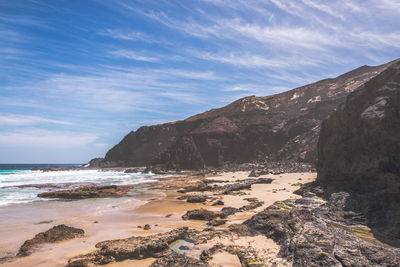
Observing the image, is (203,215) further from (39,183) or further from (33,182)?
(33,182)

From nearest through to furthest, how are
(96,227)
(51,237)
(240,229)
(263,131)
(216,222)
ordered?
(240,229), (51,237), (216,222), (96,227), (263,131)

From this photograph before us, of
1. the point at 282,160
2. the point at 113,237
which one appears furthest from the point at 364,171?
the point at 282,160

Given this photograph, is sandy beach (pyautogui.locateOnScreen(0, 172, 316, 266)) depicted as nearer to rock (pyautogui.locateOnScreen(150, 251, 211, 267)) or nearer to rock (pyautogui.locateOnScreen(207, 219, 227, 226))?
rock (pyautogui.locateOnScreen(207, 219, 227, 226))

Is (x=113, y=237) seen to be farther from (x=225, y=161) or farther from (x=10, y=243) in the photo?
(x=225, y=161)

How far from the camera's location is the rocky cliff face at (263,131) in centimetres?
5451

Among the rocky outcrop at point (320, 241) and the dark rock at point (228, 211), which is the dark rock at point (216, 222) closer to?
the rocky outcrop at point (320, 241)

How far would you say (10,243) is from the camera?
7.60 meters

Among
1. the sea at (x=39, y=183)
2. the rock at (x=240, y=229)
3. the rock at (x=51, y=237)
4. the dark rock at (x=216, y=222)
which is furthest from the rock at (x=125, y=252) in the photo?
the sea at (x=39, y=183)

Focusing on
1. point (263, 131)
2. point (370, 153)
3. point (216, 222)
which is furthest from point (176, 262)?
point (263, 131)

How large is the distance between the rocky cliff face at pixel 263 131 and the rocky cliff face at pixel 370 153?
28.6m

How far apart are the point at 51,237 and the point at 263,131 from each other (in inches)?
2312

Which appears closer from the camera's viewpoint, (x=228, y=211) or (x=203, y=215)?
(x=203, y=215)

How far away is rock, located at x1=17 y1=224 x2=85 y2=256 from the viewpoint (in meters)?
6.89

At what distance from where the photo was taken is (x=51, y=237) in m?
7.75
